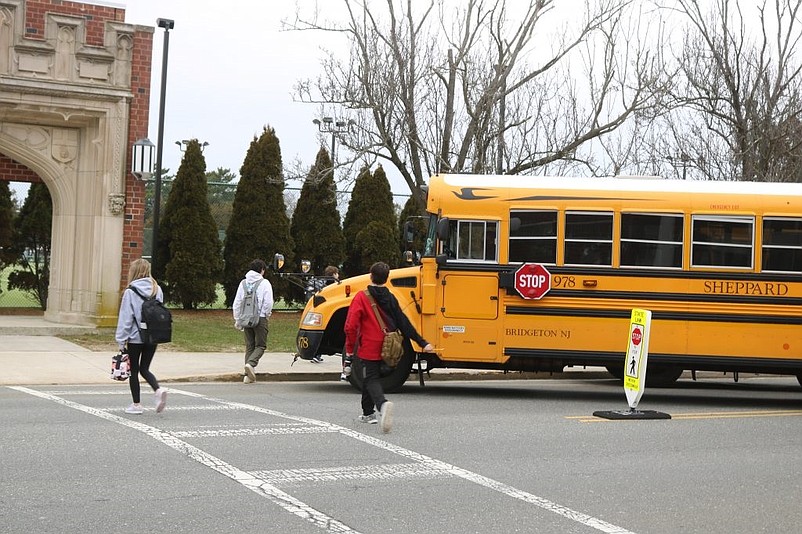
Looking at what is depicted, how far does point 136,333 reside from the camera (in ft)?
35.9

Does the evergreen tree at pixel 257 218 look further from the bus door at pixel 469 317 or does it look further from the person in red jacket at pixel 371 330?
the person in red jacket at pixel 371 330

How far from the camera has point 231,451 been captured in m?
9.05

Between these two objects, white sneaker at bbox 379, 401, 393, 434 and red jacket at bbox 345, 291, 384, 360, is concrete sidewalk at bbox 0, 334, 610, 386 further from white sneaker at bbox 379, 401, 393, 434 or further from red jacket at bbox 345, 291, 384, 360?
white sneaker at bbox 379, 401, 393, 434

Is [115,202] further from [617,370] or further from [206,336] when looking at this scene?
[617,370]

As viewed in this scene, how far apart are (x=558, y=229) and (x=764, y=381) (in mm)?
7065

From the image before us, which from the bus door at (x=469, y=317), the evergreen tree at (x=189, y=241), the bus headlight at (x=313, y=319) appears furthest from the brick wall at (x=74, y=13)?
the bus door at (x=469, y=317)

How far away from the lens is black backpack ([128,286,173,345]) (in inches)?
429

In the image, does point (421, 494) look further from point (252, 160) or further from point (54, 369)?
point (252, 160)

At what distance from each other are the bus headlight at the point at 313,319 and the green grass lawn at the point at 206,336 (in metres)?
5.03

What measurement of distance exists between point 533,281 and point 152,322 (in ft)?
17.3

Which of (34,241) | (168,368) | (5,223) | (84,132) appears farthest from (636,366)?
(34,241)

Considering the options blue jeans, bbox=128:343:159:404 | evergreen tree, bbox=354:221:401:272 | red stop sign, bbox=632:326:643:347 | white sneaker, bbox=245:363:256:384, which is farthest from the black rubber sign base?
evergreen tree, bbox=354:221:401:272

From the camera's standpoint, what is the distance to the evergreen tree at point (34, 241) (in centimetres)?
2759

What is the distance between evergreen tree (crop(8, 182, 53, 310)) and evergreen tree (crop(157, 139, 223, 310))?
2.98m
